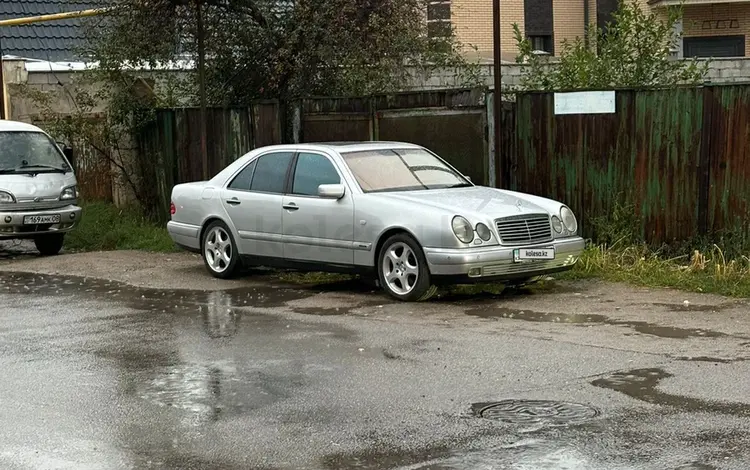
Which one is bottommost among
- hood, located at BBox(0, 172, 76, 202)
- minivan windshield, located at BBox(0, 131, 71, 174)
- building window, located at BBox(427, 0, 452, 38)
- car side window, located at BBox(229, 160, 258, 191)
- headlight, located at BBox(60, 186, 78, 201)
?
headlight, located at BBox(60, 186, 78, 201)

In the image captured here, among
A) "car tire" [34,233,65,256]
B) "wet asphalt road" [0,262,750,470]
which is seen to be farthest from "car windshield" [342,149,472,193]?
"car tire" [34,233,65,256]

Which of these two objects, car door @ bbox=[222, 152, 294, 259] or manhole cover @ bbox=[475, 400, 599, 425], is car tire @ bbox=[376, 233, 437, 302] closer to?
car door @ bbox=[222, 152, 294, 259]

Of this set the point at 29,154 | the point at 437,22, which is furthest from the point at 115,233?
the point at 437,22

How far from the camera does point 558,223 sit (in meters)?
12.2

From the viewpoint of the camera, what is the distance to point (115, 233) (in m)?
18.3

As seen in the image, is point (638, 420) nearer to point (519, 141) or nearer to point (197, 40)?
point (519, 141)

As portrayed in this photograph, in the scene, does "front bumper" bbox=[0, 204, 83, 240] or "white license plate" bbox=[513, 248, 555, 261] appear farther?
"front bumper" bbox=[0, 204, 83, 240]

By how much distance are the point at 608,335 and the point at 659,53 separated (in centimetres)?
610

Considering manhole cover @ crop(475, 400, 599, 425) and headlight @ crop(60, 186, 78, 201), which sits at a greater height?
headlight @ crop(60, 186, 78, 201)

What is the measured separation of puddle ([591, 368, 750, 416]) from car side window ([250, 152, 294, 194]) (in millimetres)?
6042

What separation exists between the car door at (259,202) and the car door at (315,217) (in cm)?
16

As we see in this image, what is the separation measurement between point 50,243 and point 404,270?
25.7 ft

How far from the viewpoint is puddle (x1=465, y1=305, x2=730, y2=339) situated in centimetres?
971

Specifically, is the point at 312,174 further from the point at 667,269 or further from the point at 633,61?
the point at 633,61
